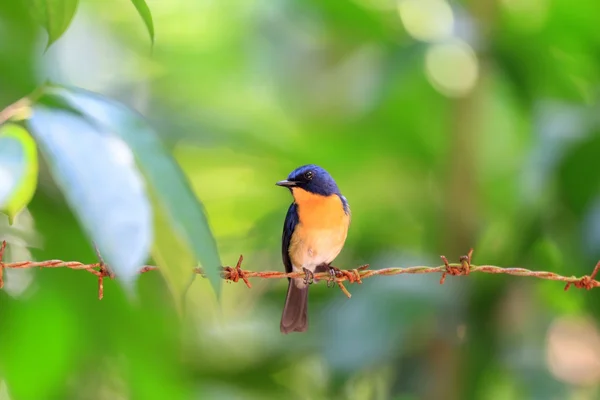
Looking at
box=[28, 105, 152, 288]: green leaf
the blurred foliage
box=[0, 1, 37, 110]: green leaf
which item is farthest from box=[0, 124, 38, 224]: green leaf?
box=[0, 1, 37, 110]: green leaf

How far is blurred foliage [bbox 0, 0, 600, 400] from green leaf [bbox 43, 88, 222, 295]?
2.35 ft

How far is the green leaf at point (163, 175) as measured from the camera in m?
0.80

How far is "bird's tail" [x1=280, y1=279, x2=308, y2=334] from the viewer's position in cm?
119

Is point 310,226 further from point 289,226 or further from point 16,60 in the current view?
point 16,60

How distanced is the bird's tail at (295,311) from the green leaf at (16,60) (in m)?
1.00

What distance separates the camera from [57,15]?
1032 mm

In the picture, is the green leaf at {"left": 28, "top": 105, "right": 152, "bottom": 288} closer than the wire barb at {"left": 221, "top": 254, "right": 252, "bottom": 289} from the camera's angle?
Yes

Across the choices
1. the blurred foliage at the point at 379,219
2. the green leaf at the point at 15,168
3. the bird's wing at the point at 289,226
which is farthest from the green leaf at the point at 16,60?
the green leaf at the point at 15,168

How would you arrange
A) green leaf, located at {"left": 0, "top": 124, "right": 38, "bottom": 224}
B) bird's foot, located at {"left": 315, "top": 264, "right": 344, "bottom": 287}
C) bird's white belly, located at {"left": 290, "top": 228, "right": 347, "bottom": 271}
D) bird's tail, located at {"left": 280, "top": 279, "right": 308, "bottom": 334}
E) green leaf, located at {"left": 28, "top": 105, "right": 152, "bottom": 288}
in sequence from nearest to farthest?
green leaf, located at {"left": 28, "top": 105, "right": 152, "bottom": 288}
green leaf, located at {"left": 0, "top": 124, "right": 38, "bottom": 224}
bird's foot, located at {"left": 315, "top": 264, "right": 344, "bottom": 287}
bird's tail, located at {"left": 280, "top": 279, "right": 308, "bottom": 334}
bird's white belly, located at {"left": 290, "top": 228, "right": 347, "bottom": 271}

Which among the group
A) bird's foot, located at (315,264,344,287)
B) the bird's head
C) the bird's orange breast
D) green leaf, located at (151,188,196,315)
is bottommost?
green leaf, located at (151,188,196,315)

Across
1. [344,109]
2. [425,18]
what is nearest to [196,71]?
[344,109]

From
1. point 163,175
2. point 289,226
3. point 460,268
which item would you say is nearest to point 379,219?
point 289,226

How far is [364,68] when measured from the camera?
324 cm

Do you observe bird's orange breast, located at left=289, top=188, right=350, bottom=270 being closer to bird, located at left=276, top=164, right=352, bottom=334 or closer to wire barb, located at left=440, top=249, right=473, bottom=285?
bird, located at left=276, top=164, right=352, bottom=334
